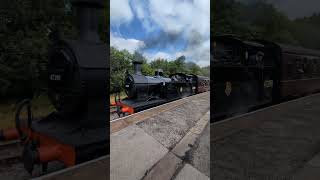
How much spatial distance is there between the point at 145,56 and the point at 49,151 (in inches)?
37.7

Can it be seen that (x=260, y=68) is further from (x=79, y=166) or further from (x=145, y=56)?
(x=79, y=166)

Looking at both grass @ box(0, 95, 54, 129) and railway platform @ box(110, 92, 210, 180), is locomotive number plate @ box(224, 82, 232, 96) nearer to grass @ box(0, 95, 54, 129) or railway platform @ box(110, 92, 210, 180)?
railway platform @ box(110, 92, 210, 180)

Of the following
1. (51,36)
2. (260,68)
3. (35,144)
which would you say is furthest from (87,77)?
(260,68)

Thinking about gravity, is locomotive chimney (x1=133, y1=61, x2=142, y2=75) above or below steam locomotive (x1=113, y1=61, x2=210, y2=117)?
above

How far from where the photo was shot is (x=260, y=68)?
2748 millimetres

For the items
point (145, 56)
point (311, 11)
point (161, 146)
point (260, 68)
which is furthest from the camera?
point (260, 68)

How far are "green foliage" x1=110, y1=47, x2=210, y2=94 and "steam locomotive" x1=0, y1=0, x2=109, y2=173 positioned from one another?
9 cm

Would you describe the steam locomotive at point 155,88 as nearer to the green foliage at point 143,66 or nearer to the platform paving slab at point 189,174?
the green foliage at point 143,66

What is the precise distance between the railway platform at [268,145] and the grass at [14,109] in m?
1.03

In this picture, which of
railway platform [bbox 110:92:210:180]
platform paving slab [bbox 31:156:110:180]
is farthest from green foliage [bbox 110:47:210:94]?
platform paving slab [bbox 31:156:110:180]

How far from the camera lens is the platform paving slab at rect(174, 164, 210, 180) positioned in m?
1.62

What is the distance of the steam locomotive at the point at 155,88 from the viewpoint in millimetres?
1508

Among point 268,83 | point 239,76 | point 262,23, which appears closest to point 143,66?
point 262,23

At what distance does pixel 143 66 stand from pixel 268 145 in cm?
132
